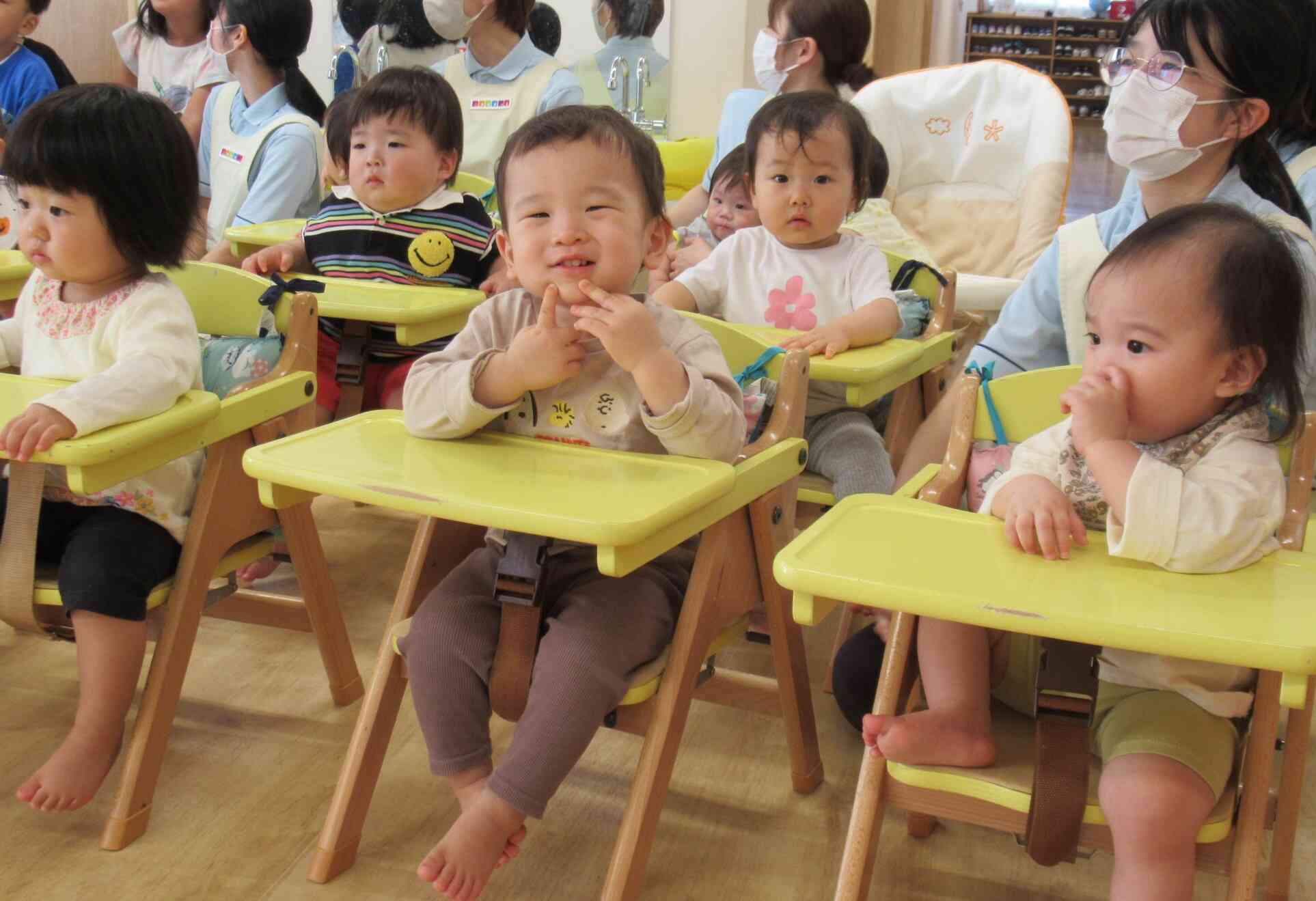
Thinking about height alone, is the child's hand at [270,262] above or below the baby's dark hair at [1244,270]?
below

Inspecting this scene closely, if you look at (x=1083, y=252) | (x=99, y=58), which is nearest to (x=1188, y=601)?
(x=1083, y=252)

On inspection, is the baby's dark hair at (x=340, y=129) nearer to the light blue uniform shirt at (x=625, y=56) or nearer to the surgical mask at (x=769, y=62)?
the surgical mask at (x=769, y=62)

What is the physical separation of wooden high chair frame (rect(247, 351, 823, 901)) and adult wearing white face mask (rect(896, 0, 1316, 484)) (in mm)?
442

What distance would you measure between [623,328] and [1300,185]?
4.69ft

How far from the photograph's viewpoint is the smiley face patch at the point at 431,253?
276 centimetres

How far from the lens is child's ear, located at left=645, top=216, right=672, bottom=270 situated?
1.63 meters

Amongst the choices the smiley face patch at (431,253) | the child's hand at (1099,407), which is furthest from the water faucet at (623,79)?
the child's hand at (1099,407)

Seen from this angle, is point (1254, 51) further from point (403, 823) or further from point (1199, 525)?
point (403, 823)

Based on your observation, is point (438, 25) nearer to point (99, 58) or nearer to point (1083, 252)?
point (99, 58)

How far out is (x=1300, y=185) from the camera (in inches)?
87.2

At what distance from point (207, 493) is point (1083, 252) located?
1.36 meters

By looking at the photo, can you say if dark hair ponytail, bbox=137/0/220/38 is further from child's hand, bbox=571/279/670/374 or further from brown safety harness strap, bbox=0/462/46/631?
child's hand, bbox=571/279/670/374

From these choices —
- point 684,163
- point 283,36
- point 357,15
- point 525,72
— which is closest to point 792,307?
point 525,72

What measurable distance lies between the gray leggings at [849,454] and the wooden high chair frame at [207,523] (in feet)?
2.82
